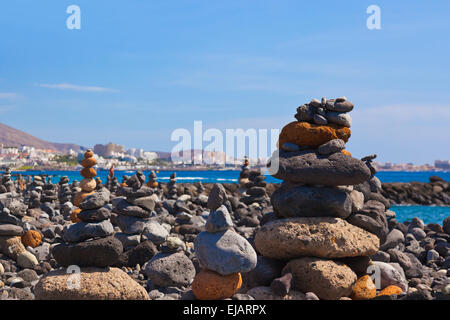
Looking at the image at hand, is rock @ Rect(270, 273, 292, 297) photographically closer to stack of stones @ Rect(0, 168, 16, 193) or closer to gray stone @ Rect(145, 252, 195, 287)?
gray stone @ Rect(145, 252, 195, 287)

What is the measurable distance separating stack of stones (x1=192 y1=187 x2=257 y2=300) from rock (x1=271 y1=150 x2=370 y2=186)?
219 centimetres

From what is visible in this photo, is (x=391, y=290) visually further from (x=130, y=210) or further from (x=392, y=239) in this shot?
(x=130, y=210)

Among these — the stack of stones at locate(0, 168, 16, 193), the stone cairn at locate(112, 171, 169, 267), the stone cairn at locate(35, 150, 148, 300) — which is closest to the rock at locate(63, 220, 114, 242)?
the stone cairn at locate(35, 150, 148, 300)

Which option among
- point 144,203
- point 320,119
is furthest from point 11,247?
point 320,119

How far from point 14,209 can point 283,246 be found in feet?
27.2

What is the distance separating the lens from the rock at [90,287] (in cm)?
A: 830

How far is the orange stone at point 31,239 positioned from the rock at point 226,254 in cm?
819

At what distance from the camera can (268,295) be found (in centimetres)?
877

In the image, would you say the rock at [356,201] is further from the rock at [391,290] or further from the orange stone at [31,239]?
the orange stone at [31,239]

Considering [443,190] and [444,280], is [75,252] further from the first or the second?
[443,190]

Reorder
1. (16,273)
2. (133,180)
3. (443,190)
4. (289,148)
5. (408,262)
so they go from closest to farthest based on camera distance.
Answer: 1. (289,148)
2. (16,273)
3. (408,262)
4. (133,180)
5. (443,190)

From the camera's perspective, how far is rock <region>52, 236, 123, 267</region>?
8969 millimetres
